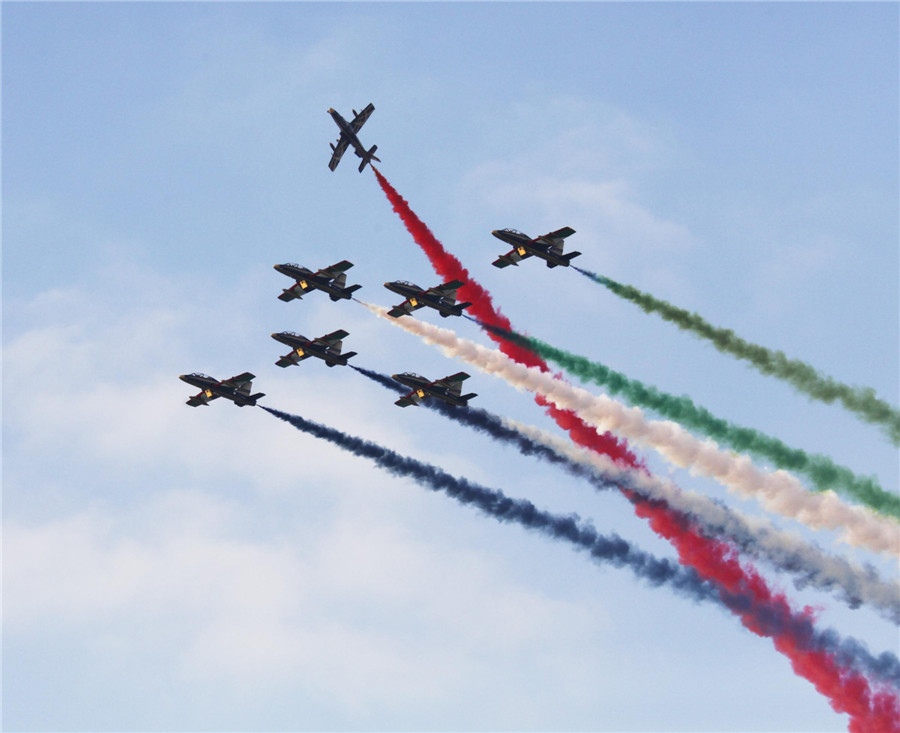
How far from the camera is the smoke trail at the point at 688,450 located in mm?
115000

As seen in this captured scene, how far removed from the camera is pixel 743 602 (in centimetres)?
11869

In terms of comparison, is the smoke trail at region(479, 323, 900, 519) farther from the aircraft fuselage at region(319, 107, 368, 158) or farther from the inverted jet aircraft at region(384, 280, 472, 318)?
the aircraft fuselage at region(319, 107, 368, 158)

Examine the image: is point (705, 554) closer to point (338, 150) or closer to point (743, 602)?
point (743, 602)

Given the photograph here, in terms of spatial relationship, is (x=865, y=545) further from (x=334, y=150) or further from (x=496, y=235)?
(x=334, y=150)

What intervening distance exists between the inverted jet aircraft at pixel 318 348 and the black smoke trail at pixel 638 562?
509 centimetres

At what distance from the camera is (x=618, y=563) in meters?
121

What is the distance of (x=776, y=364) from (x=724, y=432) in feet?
24.2

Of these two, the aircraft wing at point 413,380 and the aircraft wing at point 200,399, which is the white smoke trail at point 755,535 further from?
the aircraft wing at point 200,399

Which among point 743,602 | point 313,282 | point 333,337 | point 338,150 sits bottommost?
point 743,602

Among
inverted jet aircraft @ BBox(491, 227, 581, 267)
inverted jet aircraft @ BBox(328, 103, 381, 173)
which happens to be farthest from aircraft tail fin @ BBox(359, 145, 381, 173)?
inverted jet aircraft @ BBox(491, 227, 581, 267)

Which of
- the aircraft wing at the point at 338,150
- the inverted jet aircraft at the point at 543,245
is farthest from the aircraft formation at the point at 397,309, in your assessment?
the aircraft wing at the point at 338,150

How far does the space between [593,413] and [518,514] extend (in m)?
10.8

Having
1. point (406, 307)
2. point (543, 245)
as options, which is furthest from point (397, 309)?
point (543, 245)

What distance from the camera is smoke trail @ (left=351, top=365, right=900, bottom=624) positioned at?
114312 mm
